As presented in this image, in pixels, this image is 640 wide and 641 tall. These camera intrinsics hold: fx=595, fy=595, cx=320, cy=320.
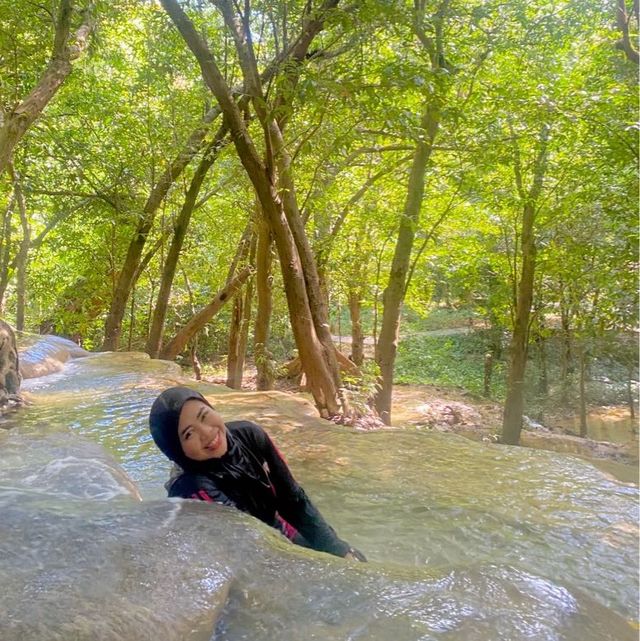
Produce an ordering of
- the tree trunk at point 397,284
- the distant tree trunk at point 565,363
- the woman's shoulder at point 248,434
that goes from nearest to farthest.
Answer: the woman's shoulder at point 248,434 < the tree trunk at point 397,284 < the distant tree trunk at point 565,363

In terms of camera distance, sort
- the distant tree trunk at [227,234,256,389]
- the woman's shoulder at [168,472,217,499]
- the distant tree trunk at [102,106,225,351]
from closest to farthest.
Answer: the woman's shoulder at [168,472,217,499]
the distant tree trunk at [102,106,225,351]
the distant tree trunk at [227,234,256,389]

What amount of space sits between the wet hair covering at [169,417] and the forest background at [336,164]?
304 centimetres

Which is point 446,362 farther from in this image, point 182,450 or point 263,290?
point 182,450

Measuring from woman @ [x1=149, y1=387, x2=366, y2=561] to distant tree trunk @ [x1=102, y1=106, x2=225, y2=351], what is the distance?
834cm

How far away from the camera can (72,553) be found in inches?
73.5

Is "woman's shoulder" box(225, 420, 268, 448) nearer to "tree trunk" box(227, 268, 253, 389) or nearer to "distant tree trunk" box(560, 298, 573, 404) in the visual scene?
"tree trunk" box(227, 268, 253, 389)

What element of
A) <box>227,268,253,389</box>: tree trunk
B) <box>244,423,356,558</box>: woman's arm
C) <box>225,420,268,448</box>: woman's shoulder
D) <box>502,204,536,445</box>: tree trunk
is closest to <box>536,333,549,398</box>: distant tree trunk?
<box>502,204,536,445</box>: tree trunk

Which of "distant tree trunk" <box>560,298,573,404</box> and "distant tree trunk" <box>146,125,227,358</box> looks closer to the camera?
"distant tree trunk" <box>146,125,227,358</box>

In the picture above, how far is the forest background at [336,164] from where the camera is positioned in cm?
594

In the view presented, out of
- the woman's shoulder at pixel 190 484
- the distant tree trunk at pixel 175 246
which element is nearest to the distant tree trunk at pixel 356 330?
the distant tree trunk at pixel 175 246

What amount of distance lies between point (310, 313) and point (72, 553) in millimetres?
5085

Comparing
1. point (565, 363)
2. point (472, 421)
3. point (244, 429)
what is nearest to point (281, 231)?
point (244, 429)

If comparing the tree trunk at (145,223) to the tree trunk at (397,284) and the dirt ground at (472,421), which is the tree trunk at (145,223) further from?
the dirt ground at (472,421)

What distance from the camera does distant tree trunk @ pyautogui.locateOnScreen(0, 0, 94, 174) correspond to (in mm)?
5867
